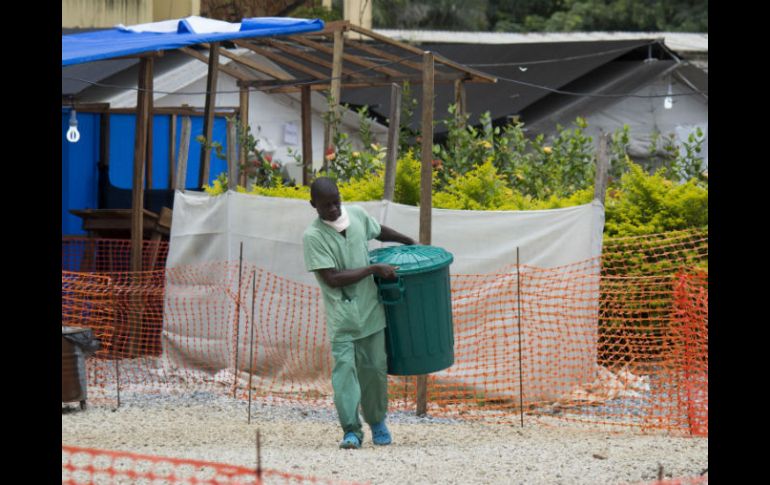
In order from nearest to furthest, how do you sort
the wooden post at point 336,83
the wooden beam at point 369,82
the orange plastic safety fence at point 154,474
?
the orange plastic safety fence at point 154,474, the wooden post at point 336,83, the wooden beam at point 369,82

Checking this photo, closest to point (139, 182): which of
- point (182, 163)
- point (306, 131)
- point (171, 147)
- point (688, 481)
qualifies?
point (182, 163)

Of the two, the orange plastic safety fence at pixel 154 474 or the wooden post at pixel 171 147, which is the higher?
the wooden post at pixel 171 147

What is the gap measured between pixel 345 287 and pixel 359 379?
1.93 feet

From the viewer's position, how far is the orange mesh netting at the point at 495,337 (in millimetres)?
8773

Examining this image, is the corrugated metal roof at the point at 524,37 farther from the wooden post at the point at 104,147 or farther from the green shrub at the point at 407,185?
the green shrub at the point at 407,185

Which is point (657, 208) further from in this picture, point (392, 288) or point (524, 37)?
point (524, 37)

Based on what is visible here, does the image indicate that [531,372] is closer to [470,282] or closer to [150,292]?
[470,282]

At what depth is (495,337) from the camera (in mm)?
8992

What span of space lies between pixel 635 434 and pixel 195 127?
330 inches

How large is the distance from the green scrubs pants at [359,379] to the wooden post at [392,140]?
2.18 metres

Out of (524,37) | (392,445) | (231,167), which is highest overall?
(524,37)

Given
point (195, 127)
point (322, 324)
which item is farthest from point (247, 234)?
point (195, 127)

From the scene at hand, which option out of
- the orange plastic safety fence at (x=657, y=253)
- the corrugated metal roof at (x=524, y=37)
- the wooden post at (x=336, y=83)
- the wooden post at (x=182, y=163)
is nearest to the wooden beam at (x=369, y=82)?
the wooden post at (x=336, y=83)

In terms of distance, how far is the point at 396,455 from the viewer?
6.96 metres
